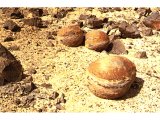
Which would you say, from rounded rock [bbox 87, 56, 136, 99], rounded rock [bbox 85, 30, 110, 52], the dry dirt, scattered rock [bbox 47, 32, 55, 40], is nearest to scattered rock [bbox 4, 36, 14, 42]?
the dry dirt

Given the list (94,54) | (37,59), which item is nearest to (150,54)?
(94,54)

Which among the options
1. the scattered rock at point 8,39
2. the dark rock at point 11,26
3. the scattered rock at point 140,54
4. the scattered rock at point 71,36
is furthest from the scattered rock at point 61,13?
the scattered rock at point 140,54

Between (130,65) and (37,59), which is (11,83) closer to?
(37,59)

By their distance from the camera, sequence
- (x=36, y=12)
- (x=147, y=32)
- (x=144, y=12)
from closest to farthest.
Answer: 1. (x=147, y=32)
2. (x=36, y=12)
3. (x=144, y=12)

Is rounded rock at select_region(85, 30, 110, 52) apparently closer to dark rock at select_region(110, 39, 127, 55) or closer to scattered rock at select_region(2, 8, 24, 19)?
dark rock at select_region(110, 39, 127, 55)

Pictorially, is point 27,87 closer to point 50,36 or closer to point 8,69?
point 8,69

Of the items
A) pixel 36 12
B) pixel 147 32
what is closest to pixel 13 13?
pixel 36 12
